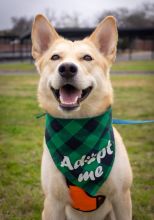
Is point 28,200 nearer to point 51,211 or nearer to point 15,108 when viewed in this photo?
point 51,211

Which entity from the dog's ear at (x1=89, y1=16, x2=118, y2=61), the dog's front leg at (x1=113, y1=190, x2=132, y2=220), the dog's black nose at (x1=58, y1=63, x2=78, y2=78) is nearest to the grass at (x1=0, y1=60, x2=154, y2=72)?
the dog's ear at (x1=89, y1=16, x2=118, y2=61)

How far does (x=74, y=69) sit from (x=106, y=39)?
2.53 feet

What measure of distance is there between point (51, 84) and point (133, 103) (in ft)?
29.1

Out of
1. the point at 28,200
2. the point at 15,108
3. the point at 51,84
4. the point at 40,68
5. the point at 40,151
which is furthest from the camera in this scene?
the point at 15,108

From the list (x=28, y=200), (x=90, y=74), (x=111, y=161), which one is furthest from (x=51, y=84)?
(x=28, y=200)

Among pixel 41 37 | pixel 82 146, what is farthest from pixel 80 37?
pixel 82 146

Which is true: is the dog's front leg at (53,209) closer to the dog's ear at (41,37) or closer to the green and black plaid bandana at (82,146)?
the green and black plaid bandana at (82,146)

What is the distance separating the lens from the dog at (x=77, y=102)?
365 centimetres

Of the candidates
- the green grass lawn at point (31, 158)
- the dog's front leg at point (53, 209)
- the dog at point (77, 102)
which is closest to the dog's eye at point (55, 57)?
the dog at point (77, 102)

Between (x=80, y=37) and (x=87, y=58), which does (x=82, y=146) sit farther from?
(x=80, y=37)

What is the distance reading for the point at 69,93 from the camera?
370cm

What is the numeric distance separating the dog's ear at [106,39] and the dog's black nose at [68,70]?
2.19 feet

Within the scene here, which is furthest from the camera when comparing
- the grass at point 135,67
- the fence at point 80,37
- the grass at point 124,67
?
the fence at point 80,37

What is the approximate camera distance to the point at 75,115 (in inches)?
154
